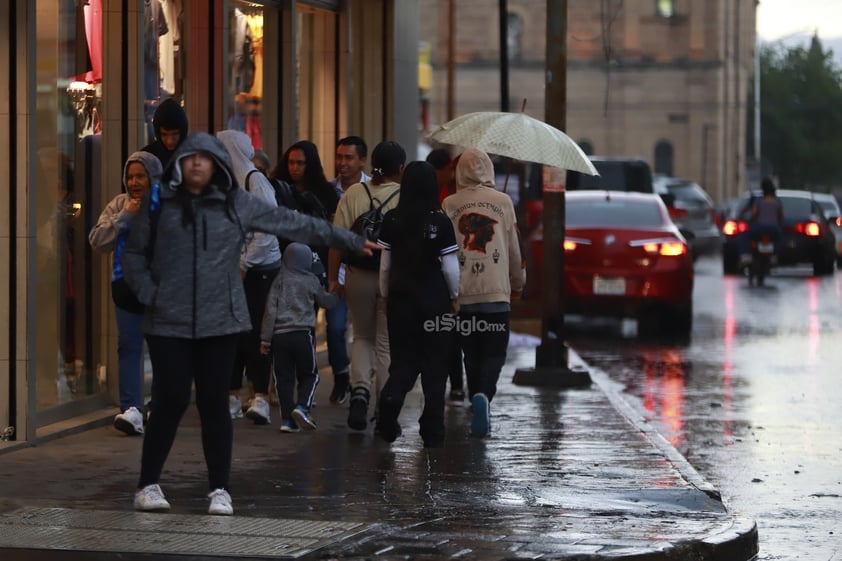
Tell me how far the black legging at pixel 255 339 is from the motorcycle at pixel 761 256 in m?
20.3

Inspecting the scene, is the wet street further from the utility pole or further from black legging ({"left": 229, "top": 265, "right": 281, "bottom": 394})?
black legging ({"left": 229, "top": 265, "right": 281, "bottom": 394})

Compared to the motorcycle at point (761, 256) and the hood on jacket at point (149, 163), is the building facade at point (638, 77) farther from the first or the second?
the hood on jacket at point (149, 163)

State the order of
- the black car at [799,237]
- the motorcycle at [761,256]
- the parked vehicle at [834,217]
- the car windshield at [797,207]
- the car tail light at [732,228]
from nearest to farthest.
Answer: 1. the motorcycle at [761,256]
2. the car tail light at [732,228]
3. the black car at [799,237]
4. the car windshield at [797,207]
5. the parked vehicle at [834,217]

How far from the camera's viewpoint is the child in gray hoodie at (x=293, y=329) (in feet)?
37.5

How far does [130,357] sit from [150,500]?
105 inches

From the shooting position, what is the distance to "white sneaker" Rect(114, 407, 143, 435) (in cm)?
1098

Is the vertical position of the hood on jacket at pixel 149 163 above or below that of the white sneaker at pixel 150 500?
above

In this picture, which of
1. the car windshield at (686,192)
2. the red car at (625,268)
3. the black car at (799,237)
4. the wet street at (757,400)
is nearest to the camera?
the wet street at (757,400)

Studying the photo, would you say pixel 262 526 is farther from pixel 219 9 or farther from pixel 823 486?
pixel 219 9

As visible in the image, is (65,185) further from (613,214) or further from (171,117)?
(613,214)

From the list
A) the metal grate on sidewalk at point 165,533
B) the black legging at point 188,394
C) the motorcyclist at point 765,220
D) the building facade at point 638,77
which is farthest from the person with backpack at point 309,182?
the building facade at point 638,77

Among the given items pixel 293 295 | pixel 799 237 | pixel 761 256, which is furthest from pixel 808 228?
pixel 293 295

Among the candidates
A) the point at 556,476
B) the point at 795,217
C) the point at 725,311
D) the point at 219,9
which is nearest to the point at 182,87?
the point at 219,9

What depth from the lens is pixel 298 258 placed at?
37.5 ft
